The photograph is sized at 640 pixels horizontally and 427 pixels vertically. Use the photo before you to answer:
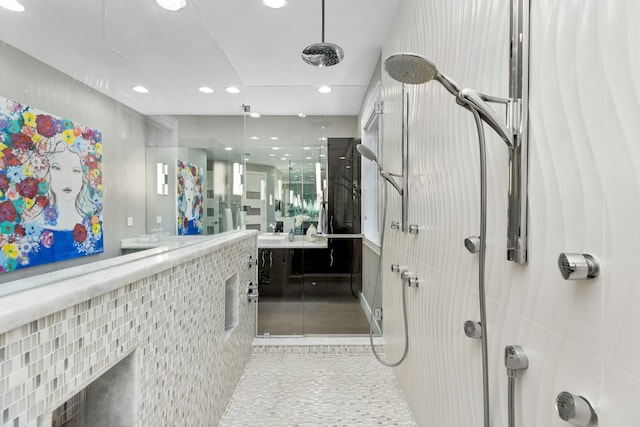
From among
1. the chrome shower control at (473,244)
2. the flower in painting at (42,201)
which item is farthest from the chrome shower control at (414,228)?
the flower in painting at (42,201)

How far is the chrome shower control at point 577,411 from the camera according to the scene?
2.13 ft

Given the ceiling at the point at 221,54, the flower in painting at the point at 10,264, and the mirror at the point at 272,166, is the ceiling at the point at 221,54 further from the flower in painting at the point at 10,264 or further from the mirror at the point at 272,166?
the flower in painting at the point at 10,264

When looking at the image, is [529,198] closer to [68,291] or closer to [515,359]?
[515,359]

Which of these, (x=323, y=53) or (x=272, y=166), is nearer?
(x=323, y=53)

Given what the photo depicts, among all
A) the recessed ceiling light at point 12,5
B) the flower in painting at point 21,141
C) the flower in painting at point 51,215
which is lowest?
the flower in painting at point 51,215

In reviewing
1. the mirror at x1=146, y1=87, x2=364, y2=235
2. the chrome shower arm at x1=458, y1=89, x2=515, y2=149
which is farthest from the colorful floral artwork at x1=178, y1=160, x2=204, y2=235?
the chrome shower arm at x1=458, y1=89, x2=515, y2=149

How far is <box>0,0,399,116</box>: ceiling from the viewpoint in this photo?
3.32 ft

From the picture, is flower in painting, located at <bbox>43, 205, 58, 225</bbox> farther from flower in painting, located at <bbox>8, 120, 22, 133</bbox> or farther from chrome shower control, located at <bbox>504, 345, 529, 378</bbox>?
chrome shower control, located at <bbox>504, 345, 529, 378</bbox>

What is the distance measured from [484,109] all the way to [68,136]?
1134 millimetres

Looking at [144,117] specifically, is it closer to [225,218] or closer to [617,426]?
[225,218]

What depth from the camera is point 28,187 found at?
2.81 ft

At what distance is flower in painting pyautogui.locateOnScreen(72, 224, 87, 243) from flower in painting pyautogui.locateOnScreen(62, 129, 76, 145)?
242 millimetres

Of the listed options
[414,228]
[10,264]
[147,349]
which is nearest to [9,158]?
[10,264]

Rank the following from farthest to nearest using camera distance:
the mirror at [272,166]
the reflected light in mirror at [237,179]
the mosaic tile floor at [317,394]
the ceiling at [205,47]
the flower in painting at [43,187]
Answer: the reflected light in mirror at [237,179], the mirror at [272,166], the mosaic tile floor at [317,394], the ceiling at [205,47], the flower in painting at [43,187]
